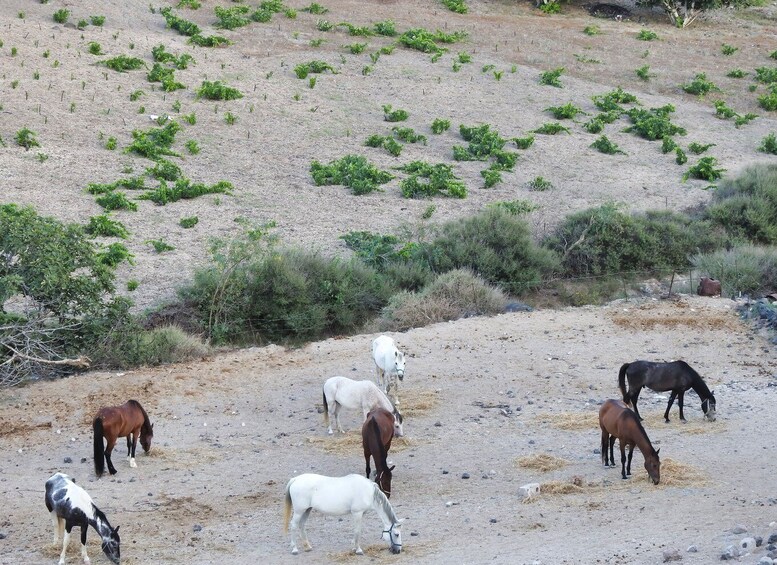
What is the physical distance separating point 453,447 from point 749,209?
16.8m

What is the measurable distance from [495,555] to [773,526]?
3.06 meters

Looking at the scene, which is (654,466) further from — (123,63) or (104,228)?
(123,63)

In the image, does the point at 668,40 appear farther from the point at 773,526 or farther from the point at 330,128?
the point at 773,526

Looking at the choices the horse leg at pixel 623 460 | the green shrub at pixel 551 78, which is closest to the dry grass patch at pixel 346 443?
the horse leg at pixel 623 460

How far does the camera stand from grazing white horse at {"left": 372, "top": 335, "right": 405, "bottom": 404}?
16.6 meters

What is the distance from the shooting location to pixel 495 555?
1186cm

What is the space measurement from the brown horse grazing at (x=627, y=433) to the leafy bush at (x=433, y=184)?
664 inches

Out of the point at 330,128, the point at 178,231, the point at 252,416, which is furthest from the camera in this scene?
the point at 330,128

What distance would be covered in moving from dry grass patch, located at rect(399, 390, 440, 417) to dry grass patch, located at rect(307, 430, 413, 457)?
1128 mm

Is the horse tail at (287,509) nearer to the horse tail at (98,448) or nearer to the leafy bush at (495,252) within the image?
the horse tail at (98,448)

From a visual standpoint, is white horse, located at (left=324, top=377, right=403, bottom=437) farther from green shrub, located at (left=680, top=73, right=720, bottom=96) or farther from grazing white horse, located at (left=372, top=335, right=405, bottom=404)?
green shrub, located at (left=680, top=73, right=720, bottom=96)

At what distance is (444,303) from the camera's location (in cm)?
2178

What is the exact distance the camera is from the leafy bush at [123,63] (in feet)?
121

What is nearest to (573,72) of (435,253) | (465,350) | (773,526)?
(435,253)
